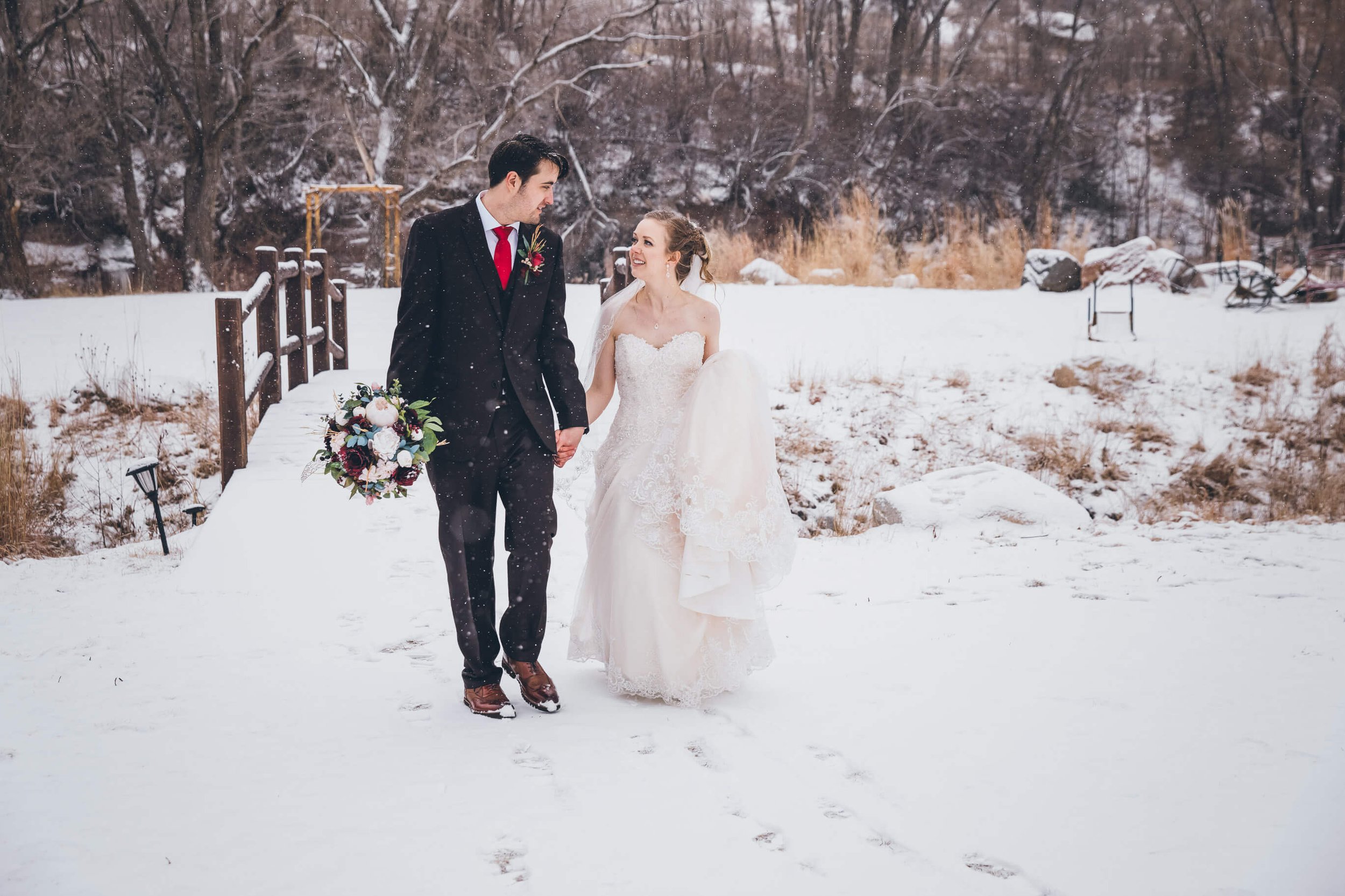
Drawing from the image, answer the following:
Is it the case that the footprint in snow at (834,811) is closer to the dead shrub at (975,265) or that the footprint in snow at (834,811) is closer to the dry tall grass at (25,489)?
the dry tall grass at (25,489)

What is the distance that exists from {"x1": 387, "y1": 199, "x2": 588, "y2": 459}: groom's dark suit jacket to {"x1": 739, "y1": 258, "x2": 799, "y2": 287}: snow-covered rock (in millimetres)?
10177

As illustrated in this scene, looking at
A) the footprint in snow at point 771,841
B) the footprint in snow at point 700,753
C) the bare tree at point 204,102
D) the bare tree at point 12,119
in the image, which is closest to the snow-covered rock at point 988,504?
the footprint in snow at point 700,753

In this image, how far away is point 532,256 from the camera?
3209 millimetres

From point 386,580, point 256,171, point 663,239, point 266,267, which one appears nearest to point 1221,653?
point 663,239

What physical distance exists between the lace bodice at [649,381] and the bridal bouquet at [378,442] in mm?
828

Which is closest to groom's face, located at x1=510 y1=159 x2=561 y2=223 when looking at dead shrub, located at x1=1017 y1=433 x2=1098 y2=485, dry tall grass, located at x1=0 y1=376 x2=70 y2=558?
dry tall grass, located at x1=0 y1=376 x2=70 y2=558

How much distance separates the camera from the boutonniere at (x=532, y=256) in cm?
321

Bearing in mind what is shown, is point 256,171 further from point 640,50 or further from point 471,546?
point 471,546

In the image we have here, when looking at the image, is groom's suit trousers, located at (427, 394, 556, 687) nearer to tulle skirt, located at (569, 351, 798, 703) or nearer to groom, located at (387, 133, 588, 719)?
groom, located at (387, 133, 588, 719)

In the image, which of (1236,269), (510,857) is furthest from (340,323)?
(1236,269)

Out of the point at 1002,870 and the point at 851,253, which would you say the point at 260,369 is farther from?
the point at 851,253

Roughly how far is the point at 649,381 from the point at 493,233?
0.79 meters

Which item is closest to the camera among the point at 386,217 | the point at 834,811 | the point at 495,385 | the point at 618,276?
the point at 834,811

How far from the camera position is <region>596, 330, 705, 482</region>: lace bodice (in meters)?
3.59
